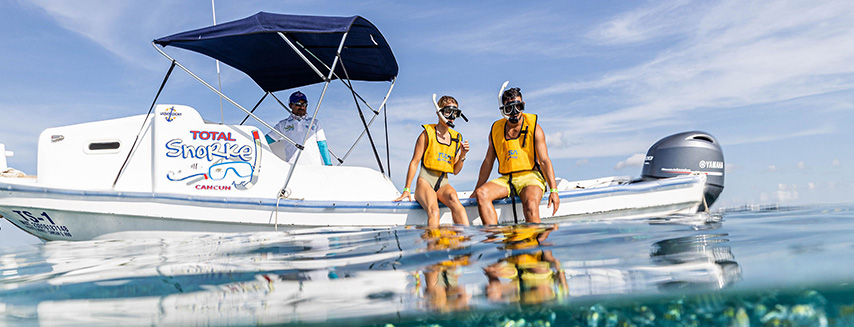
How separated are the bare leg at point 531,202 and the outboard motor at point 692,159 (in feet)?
8.31

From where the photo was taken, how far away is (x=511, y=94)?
5402 millimetres

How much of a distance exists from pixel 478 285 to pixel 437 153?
3464mm

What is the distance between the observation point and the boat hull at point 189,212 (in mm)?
5207

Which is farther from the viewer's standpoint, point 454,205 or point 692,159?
point 692,159

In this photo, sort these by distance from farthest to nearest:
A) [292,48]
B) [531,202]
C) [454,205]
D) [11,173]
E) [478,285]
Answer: [292,48]
[11,173]
[454,205]
[531,202]
[478,285]

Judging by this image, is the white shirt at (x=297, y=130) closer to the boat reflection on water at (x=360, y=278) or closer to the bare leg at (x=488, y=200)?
the bare leg at (x=488, y=200)

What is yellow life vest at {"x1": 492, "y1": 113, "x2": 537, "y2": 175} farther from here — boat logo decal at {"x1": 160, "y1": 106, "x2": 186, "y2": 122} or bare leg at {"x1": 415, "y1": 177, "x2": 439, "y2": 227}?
boat logo decal at {"x1": 160, "y1": 106, "x2": 186, "y2": 122}

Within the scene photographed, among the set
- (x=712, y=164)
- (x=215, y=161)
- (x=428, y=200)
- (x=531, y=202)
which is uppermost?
(x=215, y=161)

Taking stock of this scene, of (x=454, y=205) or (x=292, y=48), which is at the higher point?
(x=292, y=48)

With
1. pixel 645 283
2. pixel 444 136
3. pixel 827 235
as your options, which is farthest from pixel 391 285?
pixel 444 136

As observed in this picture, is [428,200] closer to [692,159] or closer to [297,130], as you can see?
[297,130]

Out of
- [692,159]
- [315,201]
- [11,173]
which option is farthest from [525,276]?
[11,173]

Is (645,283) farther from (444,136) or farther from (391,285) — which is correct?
(444,136)

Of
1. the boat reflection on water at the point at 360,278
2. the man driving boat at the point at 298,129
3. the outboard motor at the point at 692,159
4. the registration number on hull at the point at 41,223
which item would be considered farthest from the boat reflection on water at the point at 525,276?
the registration number on hull at the point at 41,223
